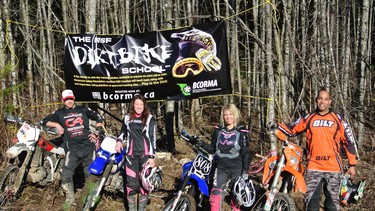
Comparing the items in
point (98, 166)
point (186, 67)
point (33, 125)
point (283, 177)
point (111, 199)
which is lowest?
point (111, 199)

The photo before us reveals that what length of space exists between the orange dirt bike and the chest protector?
0.44 meters

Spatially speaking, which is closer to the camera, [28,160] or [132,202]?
[132,202]

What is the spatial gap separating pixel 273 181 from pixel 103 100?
13.5 ft

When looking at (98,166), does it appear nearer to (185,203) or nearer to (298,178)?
(185,203)

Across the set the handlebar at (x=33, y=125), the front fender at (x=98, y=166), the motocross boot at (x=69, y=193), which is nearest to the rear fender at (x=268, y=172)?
the front fender at (x=98, y=166)

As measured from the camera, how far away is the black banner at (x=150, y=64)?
301 inches

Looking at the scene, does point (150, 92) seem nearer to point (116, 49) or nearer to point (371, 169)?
point (116, 49)

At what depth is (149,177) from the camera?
5461 mm

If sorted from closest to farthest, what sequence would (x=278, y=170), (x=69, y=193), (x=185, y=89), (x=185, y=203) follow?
(x=278, y=170)
(x=185, y=203)
(x=69, y=193)
(x=185, y=89)

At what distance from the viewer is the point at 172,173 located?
775 centimetres

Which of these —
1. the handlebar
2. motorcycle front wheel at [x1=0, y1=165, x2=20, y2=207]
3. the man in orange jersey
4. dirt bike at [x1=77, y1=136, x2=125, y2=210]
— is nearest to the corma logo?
dirt bike at [x1=77, y1=136, x2=125, y2=210]

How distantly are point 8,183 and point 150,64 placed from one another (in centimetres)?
326

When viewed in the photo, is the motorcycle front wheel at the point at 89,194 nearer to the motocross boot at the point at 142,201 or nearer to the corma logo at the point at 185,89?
the motocross boot at the point at 142,201

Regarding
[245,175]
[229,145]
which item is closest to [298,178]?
[245,175]
